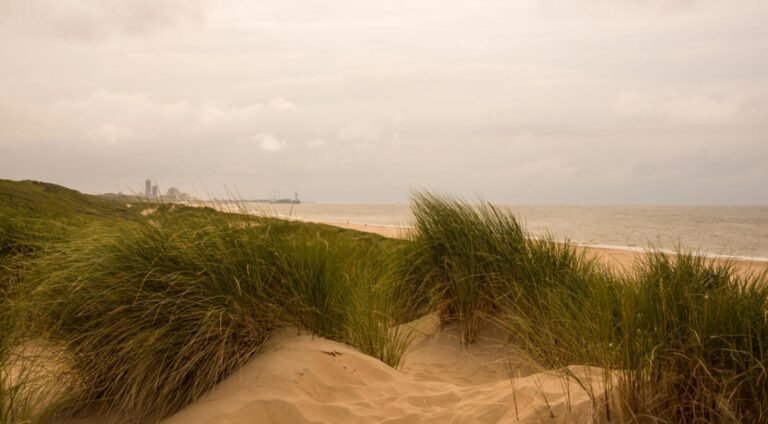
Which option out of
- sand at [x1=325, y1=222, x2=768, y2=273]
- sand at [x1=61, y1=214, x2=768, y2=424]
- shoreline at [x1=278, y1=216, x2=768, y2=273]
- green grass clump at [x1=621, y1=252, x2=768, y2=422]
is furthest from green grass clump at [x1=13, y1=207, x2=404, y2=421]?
sand at [x1=325, y1=222, x2=768, y2=273]

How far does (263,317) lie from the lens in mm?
4113

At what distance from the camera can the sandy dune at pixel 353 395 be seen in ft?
10.8

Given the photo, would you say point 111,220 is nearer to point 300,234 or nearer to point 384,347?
point 300,234

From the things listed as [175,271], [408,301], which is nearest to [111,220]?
[175,271]

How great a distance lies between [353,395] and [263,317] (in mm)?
860

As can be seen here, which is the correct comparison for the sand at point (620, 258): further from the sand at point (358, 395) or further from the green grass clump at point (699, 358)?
the green grass clump at point (699, 358)

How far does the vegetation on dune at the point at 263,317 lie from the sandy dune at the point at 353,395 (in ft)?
0.50

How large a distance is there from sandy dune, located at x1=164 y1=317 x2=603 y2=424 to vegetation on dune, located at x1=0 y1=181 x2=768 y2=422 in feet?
0.50

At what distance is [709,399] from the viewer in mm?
2643

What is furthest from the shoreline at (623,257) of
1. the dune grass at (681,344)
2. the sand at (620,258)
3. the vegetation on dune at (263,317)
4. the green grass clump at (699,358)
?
the green grass clump at (699,358)

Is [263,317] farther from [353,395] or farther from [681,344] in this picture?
[681,344]

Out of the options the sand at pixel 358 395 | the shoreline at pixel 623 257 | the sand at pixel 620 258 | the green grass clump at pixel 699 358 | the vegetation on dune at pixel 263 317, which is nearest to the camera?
the green grass clump at pixel 699 358

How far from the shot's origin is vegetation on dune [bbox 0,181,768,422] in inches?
109

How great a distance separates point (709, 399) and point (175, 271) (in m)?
3.27
